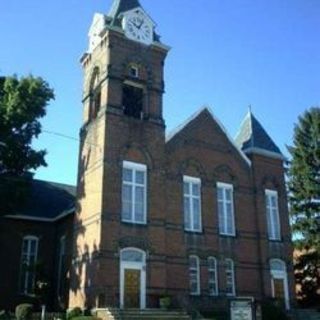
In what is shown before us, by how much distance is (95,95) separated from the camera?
32.2 metres

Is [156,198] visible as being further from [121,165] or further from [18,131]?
[18,131]

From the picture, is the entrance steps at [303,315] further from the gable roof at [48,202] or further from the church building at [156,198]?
the gable roof at [48,202]

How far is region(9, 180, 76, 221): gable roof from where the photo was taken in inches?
1395

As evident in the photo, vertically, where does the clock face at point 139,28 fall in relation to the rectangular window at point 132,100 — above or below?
above

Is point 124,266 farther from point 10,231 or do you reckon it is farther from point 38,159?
point 10,231

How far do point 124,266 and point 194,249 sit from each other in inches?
191

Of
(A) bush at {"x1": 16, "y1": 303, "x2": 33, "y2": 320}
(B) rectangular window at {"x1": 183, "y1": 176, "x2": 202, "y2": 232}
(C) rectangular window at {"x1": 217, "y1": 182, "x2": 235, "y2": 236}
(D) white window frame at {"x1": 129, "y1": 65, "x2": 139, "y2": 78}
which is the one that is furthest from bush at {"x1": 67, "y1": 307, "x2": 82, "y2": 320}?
(D) white window frame at {"x1": 129, "y1": 65, "x2": 139, "y2": 78}

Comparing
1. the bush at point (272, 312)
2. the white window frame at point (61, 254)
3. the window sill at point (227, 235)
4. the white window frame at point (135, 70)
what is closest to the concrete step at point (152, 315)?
the bush at point (272, 312)

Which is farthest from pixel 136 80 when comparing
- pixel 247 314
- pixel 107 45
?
pixel 247 314

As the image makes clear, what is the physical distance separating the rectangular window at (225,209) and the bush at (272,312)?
508 cm

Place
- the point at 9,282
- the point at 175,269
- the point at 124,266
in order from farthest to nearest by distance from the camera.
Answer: the point at 9,282 → the point at 175,269 → the point at 124,266

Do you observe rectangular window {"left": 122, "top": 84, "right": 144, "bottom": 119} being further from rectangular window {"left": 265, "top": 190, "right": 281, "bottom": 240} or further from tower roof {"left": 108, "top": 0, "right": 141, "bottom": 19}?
rectangular window {"left": 265, "top": 190, "right": 281, "bottom": 240}

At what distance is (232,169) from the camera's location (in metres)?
33.8

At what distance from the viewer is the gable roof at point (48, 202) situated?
35438 mm
